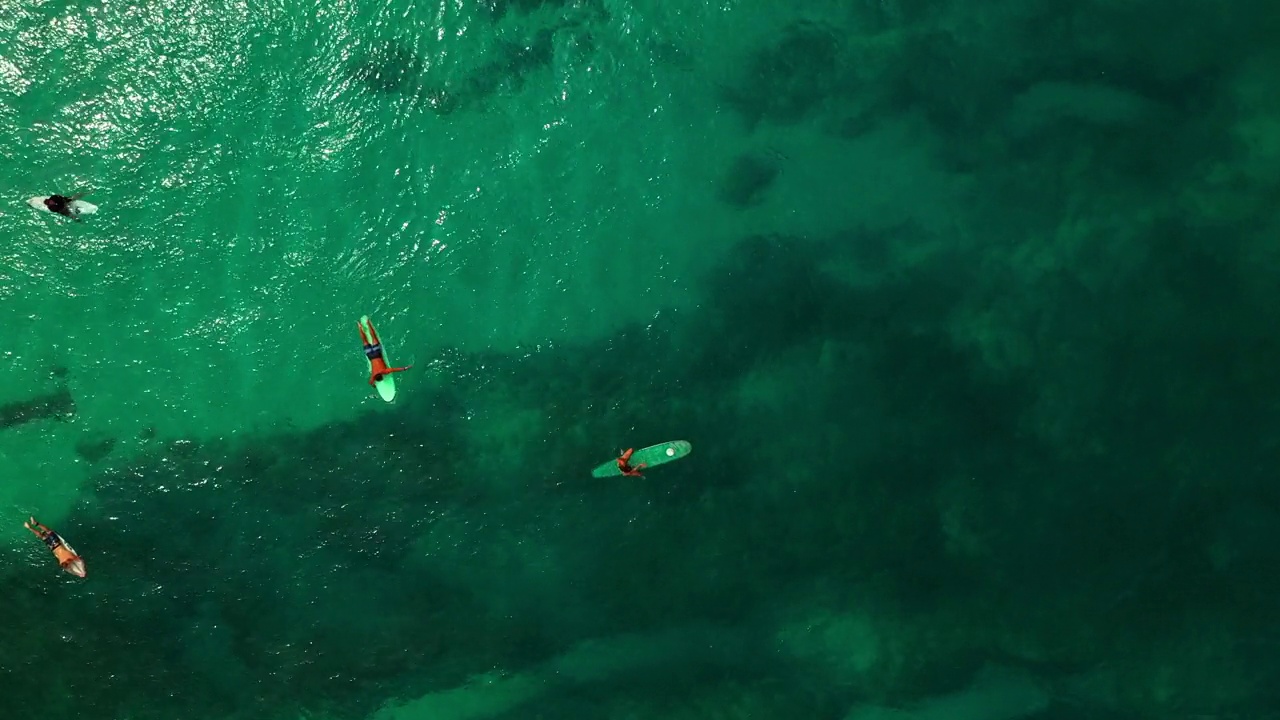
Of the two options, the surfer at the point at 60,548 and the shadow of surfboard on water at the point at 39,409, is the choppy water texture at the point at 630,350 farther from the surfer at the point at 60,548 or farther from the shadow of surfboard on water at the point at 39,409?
the surfer at the point at 60,548

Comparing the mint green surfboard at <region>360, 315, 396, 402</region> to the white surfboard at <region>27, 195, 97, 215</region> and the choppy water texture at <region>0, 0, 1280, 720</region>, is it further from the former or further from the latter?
the white surfboard at <region>27, 195, 97, 215</region>

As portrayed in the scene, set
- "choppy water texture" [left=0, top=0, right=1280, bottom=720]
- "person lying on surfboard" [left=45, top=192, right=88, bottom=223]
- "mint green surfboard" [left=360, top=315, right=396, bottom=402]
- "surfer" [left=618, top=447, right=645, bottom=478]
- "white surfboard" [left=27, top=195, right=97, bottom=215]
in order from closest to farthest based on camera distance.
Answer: "person lying on surfboard" [left=45, top=192, right=88, bottom=223] → "white surfboard" [left=27, top=195, right=97, bottom=215] → "surfer" [left=618, top=447, right=645, bottom=478] → "mint green surfboard" [left=360, top=315, right=396, bottom=402] → "choppy water texture" [left=0, top=0, right=1280, bottom=720]

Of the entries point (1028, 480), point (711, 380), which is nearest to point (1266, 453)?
point (1028, 480)

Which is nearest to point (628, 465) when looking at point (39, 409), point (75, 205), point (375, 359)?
point (375, 359)

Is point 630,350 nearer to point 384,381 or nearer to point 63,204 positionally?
point 384,381

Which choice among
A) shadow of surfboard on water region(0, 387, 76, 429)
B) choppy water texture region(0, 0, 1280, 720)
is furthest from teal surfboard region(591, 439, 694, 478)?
shadow of surfboard on water region(0, 387, 76, 429)

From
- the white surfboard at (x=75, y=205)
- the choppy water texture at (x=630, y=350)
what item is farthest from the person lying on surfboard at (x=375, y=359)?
the white surfboard at (x=75, y=205)
